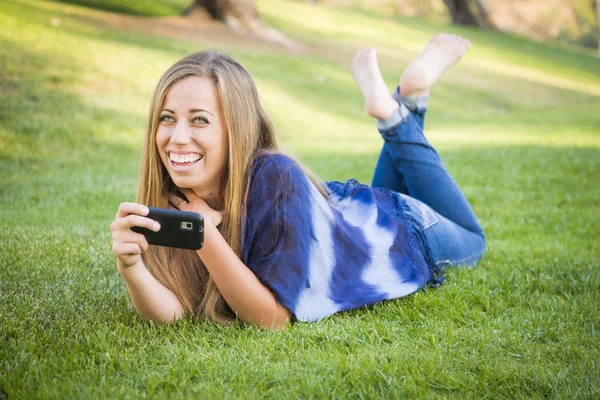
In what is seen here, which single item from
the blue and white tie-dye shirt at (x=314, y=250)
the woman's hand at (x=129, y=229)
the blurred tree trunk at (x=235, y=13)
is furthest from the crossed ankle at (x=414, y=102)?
the blurred tree trunk at (x=235, y=13)

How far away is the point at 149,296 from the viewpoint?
2.46 meters

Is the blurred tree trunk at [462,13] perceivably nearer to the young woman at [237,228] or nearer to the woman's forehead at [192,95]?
the young woman at [237,228]

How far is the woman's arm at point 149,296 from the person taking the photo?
7.72 ft

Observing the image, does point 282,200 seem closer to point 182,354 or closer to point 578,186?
point 182,354

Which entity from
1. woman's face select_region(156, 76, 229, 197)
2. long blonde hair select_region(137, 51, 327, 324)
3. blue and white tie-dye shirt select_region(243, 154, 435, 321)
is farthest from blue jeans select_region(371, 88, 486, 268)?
woman's face select_region(156, 76, 229, 197)

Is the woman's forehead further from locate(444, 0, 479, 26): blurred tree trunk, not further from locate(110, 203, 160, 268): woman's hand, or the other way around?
locate(444, 0, 479, 26): blurred tree trunk

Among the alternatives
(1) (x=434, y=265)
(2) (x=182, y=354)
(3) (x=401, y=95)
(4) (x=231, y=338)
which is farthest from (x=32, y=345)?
(3) (x=401, y=95)

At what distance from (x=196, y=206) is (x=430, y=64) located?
6.09ft

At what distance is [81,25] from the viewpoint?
36.0 feet

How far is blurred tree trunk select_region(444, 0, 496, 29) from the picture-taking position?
1072 inches

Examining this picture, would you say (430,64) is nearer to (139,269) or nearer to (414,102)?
(414,102)

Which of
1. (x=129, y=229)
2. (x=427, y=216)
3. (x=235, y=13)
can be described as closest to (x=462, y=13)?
(x=235, y=13)

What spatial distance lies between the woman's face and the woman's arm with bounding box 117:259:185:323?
41cm

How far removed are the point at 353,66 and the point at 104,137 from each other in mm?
4730
